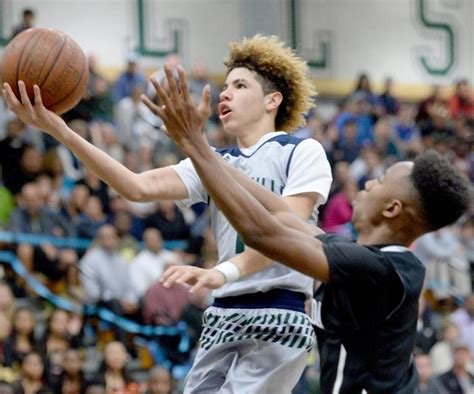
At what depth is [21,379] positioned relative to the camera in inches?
364

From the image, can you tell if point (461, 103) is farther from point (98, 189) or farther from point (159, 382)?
point (159, 382)

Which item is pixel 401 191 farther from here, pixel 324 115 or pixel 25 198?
pixel 324 115

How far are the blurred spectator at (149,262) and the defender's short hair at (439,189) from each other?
706 centimetres

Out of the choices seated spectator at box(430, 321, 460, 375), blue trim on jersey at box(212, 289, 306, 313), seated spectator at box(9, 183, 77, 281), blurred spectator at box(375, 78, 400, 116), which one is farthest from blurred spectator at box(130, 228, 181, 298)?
blurred spectator at box(375, 78, 400, 116)

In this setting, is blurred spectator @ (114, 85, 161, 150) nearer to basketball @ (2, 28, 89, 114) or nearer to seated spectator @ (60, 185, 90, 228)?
seated spectator @ (60, 185, 90, 228)

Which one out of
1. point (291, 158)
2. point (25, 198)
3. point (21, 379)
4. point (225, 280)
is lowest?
point (21, 379)

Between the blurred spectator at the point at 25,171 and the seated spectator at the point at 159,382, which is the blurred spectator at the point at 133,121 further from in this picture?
the seated spectator at the point at 159,382

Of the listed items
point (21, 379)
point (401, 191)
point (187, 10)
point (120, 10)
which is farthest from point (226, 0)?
point (401, 191)

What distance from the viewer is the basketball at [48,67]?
16.3ft

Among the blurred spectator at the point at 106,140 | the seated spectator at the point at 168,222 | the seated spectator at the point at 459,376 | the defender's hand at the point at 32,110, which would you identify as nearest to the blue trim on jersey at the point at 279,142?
the defender's hand at the point at 32,110

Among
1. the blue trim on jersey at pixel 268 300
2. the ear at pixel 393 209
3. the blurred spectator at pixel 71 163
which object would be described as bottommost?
the blurred spectator at pixel 71 163

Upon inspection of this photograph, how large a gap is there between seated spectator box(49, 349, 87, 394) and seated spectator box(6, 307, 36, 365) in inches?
13.0

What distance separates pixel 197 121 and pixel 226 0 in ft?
50.9

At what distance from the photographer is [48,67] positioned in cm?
504
